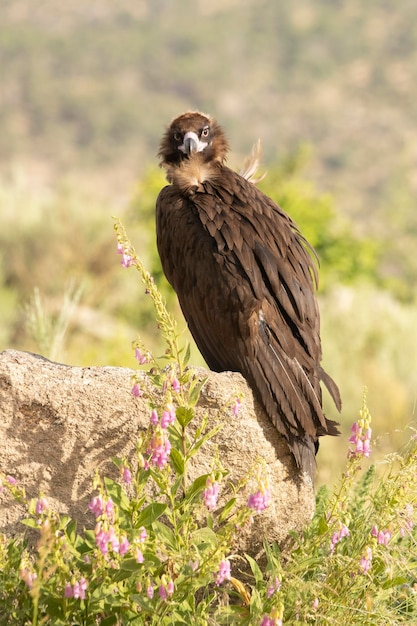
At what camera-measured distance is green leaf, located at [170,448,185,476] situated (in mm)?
3303

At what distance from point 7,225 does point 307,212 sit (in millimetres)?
7525

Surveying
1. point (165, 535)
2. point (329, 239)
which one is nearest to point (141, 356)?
point (165, 535)

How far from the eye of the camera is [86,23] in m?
83.4

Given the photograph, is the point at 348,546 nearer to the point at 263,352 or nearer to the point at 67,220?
the point at 263,352

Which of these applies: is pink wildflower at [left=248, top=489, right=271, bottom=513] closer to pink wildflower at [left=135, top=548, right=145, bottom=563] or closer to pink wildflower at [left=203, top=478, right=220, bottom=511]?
pink wildflower at [left=203, top=478, right=220, bottom=511]

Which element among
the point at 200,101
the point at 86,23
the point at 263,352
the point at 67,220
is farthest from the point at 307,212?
the point at 86,23

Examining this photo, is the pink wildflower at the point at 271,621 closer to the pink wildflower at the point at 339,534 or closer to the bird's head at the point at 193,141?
the pink wildflower at the point at 339,534

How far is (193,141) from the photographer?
199 inches

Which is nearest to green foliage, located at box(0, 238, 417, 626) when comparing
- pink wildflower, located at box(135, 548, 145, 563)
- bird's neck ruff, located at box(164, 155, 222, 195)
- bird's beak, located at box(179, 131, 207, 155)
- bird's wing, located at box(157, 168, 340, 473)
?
pink wildflower, located at box(135, 548, 145, 563)

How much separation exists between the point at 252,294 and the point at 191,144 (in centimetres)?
126

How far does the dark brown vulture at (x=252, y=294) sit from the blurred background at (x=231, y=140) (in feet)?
14.3

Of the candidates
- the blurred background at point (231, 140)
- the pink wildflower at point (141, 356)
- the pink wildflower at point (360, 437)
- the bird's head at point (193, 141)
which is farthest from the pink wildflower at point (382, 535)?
the blurred background at point (231, 140)

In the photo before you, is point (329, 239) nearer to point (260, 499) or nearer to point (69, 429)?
point (69, 429)

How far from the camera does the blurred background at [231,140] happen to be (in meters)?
13.3
